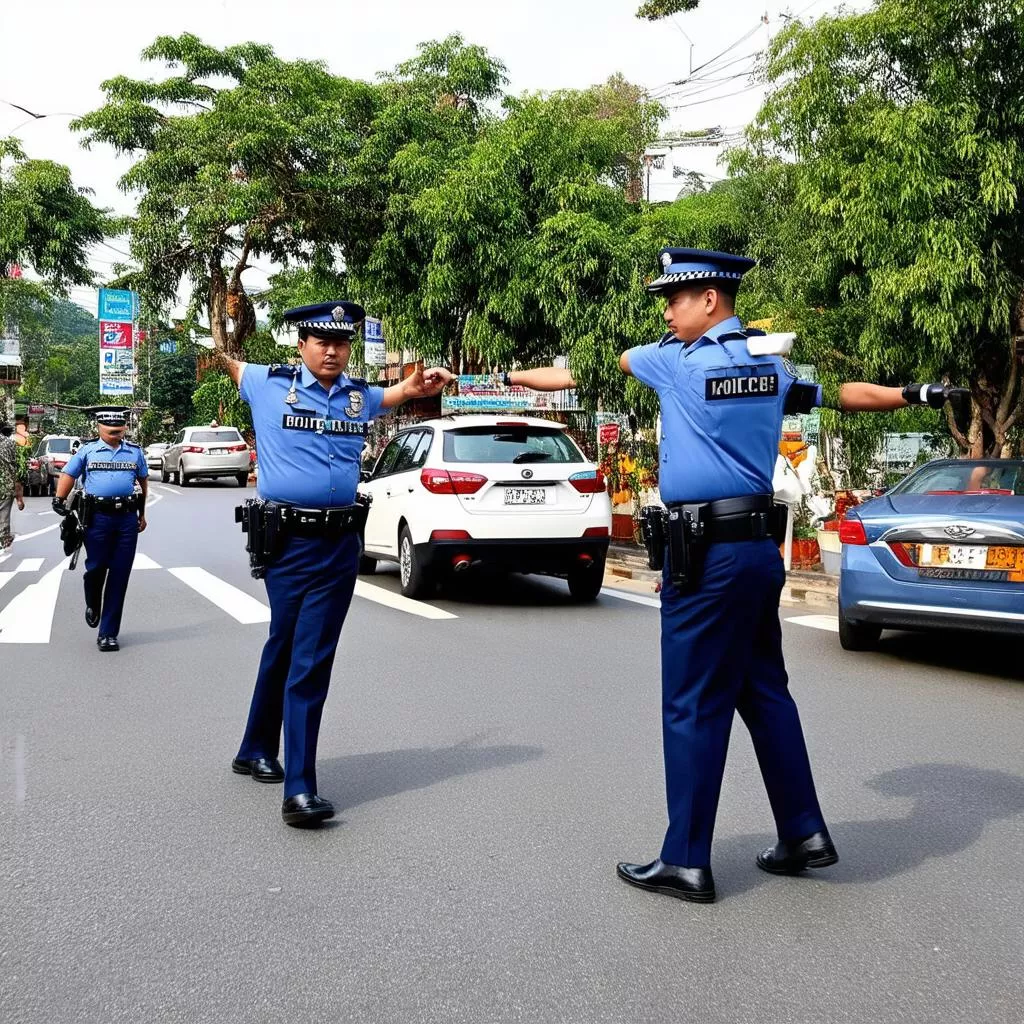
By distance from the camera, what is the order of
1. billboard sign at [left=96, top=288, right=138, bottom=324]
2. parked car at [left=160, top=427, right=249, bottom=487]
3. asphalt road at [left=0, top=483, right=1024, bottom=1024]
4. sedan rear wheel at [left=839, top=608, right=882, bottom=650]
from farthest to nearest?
parked car at [left=160, top=427, right=249, bottom=487]
billboard sign at [left=96, top=288, right=138, bottom=324]
sedan rear wheel at [left=839, top=608, right=882, bottom=650]
asphalt road at [left=0, top=483, right=1024, bottom=1024]

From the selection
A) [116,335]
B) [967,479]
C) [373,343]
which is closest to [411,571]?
[967,479]

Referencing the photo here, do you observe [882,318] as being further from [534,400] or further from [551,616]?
[551,616]

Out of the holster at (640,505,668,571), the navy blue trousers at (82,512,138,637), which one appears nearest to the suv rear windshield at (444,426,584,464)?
the navy blue trousers at (82,512,138,637)

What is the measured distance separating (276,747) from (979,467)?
5.49m

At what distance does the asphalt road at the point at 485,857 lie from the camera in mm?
3248

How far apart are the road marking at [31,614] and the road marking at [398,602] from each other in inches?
96.5

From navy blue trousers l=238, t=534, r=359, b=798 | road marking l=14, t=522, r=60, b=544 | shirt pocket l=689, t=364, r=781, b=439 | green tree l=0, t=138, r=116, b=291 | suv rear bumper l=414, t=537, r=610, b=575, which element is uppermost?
green tree l=0, t=138, r=116, b=291

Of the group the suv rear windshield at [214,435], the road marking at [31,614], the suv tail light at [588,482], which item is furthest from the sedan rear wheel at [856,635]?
the suv rear windshield at [214,435]

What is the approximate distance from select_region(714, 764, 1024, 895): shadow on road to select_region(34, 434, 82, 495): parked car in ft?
103

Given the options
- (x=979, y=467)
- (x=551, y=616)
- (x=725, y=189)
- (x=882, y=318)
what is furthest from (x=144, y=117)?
(x=979, y=467)

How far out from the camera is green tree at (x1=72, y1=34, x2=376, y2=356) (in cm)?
2498

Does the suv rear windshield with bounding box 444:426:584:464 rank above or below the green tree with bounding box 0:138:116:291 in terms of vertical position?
below

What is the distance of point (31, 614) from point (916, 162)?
1002 cm

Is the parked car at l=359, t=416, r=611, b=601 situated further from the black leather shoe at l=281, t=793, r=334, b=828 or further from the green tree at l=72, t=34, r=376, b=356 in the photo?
the green tree at l=72, t=34, r=376, b=356
